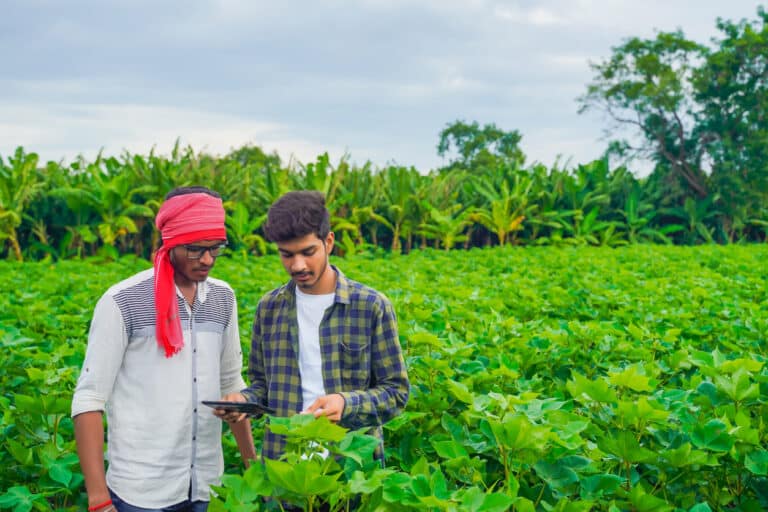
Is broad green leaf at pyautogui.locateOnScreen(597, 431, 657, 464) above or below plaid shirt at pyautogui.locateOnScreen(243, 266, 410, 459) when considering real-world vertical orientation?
below

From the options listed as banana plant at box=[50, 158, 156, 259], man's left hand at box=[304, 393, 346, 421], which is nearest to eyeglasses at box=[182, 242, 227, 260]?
man's left hand at box=[304, 393, 346, 421]

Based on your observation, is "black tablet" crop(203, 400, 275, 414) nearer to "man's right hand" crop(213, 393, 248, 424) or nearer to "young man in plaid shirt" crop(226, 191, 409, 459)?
"man's right hand" crop(213, 393, 248, 424)

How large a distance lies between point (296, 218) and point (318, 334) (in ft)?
1.17

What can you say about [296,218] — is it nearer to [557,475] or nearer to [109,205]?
[557,475]

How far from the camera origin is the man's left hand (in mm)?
1929

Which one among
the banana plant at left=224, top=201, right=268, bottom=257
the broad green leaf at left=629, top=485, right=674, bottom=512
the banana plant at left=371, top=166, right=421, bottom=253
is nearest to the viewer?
the broad green leaf at left=629, top=485, right=674, bottom=512

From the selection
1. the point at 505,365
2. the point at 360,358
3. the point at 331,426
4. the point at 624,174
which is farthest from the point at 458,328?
the point at 624,174

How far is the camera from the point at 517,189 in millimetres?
18500

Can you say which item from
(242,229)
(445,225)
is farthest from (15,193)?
(445,225)

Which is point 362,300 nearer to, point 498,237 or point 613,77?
point 498,237

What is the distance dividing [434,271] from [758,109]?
1850 cm

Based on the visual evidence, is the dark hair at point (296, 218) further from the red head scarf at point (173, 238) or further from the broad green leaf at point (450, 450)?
the broad green leaf at point (450, 450)

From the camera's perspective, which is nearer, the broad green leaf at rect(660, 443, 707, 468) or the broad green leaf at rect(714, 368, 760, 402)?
the broad green leaf at rect(660, 443, 707, 468)

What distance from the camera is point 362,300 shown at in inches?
87.2
